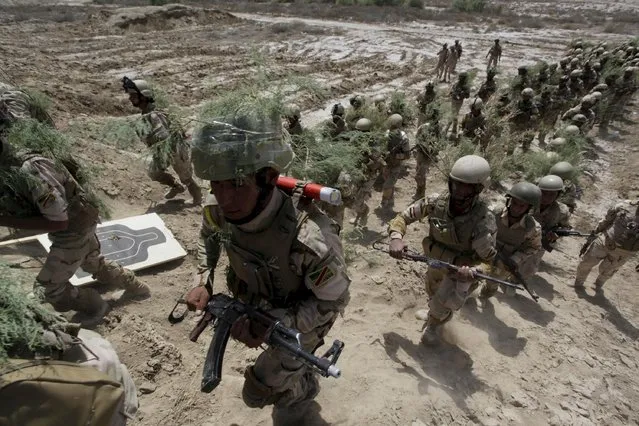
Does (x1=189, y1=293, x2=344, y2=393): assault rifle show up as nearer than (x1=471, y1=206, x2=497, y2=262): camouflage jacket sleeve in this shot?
Yes

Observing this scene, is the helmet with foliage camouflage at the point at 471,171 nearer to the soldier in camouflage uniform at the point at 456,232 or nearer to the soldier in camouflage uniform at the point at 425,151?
the soldier in camouflage uniform at the point at 456,232

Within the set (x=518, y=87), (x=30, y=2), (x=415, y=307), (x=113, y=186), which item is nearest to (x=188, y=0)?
(x=30, y=2)

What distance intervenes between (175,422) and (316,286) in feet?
5.79

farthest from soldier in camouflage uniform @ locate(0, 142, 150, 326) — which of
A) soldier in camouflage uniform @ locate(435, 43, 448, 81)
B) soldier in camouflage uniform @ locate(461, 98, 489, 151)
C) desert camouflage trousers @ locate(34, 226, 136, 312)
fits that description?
soldier in camouflage uniform @ locate(435, 43, 448, 81)

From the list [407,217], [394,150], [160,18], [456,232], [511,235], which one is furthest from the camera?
[160,18]

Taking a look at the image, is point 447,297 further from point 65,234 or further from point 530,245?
point 65,234

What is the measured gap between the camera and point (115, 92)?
38.8ft

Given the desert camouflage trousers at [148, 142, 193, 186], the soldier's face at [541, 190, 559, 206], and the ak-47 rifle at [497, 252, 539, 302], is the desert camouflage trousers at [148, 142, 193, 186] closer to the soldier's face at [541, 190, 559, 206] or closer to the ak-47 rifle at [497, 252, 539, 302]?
the ak-47 rifle at [497, 252, 539, 302]

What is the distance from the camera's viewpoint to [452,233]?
3.72 meters

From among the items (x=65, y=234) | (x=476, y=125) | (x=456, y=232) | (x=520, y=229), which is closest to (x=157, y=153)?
(x=65, y=234)

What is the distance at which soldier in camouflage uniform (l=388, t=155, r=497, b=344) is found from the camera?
3502mm

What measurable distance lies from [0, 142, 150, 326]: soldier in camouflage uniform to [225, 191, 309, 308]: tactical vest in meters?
1.19

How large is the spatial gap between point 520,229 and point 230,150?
3.82 metres

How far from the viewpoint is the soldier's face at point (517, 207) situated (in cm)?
445
